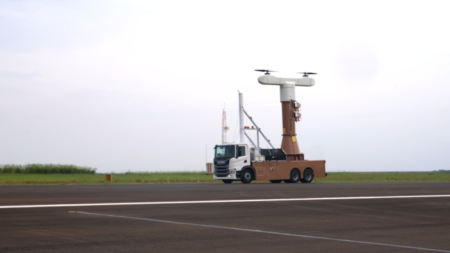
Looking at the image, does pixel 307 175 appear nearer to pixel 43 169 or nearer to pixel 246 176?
pixel 246 176

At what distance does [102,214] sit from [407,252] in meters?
7.89

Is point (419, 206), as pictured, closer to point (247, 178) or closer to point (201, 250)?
point (201, 250)

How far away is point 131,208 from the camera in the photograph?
14.7m

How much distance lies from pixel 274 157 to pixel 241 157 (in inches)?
124

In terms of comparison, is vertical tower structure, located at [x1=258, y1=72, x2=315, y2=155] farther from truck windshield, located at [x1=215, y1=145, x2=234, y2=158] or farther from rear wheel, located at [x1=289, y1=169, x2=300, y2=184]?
truck windshield, located at [x1=215, y1=145, x2=234, y2=158]

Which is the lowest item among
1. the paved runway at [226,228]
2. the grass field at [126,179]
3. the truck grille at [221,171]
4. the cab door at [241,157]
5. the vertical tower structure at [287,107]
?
the paved runway at [226,228]

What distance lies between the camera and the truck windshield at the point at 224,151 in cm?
3503

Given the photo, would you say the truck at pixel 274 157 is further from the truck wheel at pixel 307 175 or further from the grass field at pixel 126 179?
the grass field at pixel 126 179

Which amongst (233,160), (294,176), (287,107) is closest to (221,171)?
(233,160)

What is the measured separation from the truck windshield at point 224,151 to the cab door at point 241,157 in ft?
1.36

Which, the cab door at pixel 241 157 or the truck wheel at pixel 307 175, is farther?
the truck wheel at pixel 307 175

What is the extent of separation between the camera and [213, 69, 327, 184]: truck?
1379 inches

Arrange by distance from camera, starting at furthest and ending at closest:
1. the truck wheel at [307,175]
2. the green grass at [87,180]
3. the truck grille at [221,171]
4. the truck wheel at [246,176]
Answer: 1. the truck wheel at [307,175]
2. the green grass at [87,180]
3. the truck grille at [221,171]
4. the truck wheel at [246,176]

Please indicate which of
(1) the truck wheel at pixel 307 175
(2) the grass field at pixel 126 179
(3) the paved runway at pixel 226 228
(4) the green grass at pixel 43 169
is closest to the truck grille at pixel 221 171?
(2) the grass field at pixel 126 179
